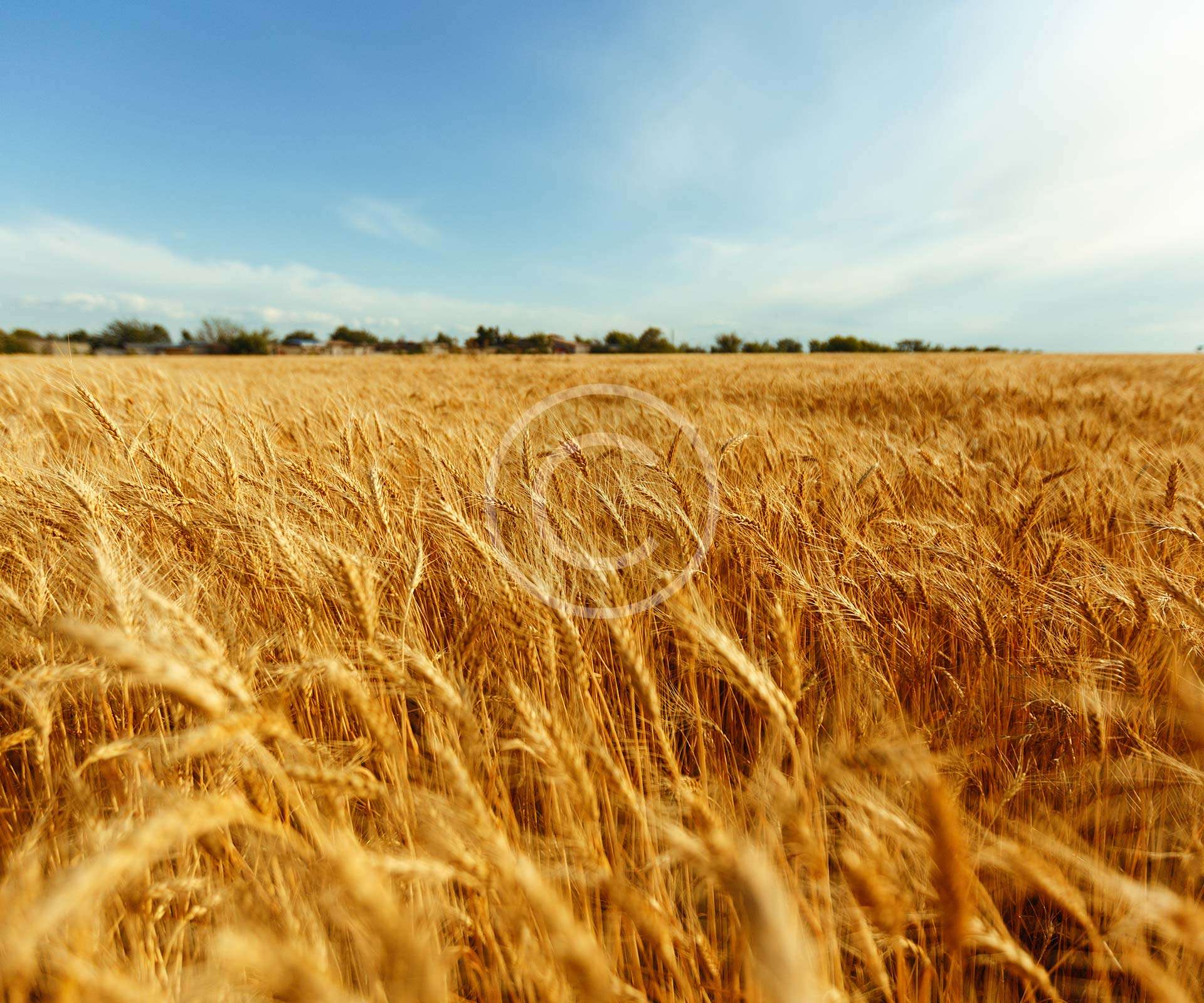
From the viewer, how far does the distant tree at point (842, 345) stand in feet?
146

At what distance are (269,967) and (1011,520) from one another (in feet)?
6.65

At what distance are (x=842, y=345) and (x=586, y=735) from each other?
5173 cm

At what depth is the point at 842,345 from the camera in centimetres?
4603

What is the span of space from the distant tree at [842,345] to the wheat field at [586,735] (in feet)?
158

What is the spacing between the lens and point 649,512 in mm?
1336

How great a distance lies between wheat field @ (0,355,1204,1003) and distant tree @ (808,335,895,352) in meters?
48.1

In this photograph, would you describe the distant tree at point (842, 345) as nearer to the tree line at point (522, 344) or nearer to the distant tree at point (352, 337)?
the tree line at point (522, 344)

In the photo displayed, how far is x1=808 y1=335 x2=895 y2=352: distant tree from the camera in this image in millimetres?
44438

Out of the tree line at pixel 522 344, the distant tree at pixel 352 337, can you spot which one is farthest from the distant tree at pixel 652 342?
the distant tree at pixel 352 337

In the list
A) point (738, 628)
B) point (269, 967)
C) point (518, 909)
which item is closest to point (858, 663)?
point (738, 628)

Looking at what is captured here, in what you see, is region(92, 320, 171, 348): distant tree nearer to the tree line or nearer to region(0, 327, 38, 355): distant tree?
the tree line

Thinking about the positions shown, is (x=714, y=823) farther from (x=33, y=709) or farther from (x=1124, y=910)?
(x=33, y=709)

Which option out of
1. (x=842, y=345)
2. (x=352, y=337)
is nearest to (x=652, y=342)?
(x=842, y=345)

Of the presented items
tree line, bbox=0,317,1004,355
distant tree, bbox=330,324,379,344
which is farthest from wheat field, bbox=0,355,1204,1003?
distant tree, bbox=330,324,379,344
